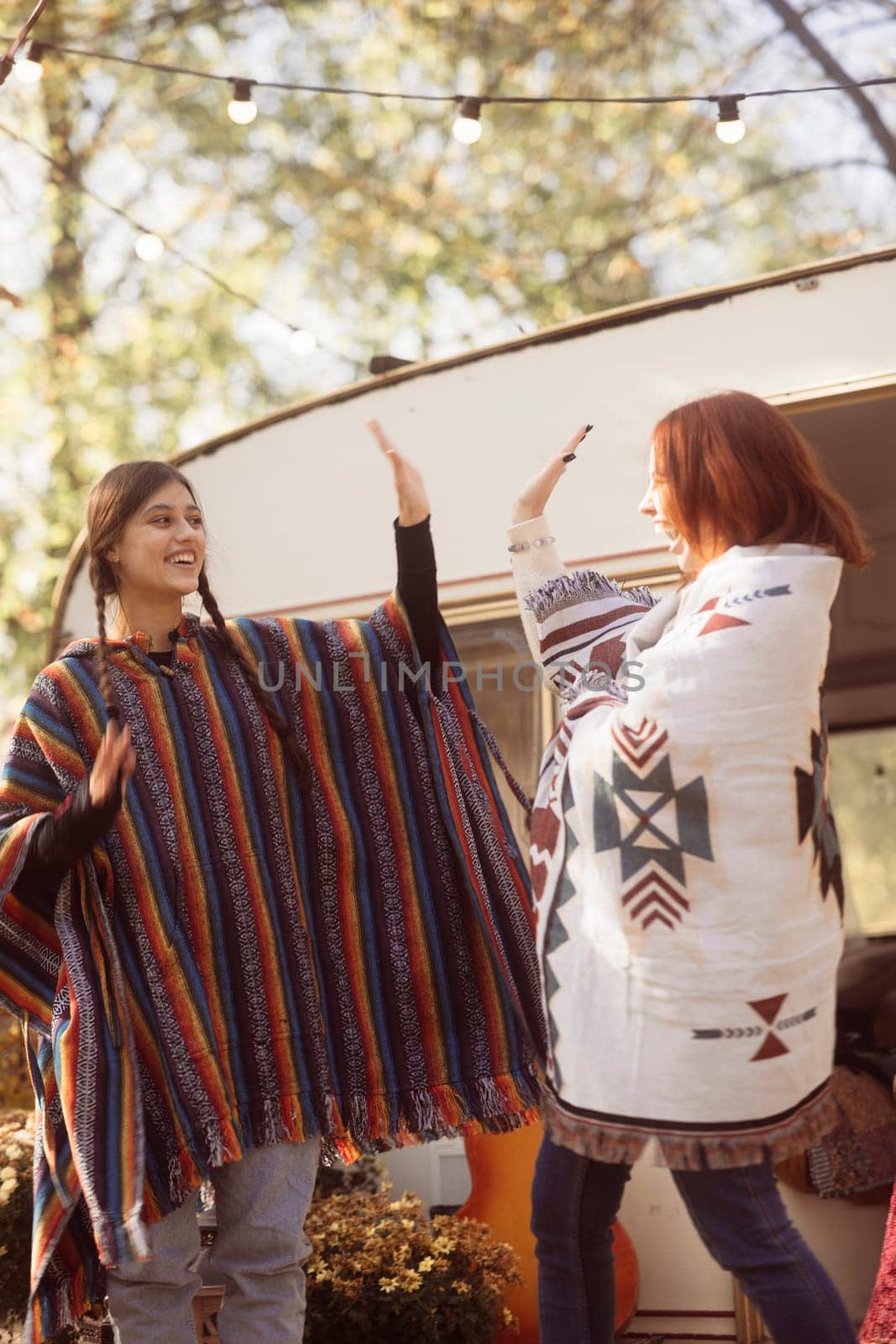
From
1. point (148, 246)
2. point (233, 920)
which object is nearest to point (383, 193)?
point (148, 246)

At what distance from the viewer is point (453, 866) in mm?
2564

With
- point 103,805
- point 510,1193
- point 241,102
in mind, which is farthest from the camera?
point 241,102

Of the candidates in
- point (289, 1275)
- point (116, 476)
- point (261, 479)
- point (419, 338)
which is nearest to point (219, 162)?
point (419, 338)

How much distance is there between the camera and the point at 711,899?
1909 millimetres

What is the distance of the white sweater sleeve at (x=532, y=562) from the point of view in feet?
7.95

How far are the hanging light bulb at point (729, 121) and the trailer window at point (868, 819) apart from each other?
2625mm

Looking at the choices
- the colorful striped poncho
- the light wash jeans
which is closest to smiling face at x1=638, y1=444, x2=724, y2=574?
the colorful striped poncho

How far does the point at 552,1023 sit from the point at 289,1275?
0.66m

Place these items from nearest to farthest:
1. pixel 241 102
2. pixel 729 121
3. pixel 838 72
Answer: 1. pixel 729 121
2. pixel 241 102
3. pixel 838 72

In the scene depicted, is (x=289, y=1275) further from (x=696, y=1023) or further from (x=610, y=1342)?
(x=696, y=1023)

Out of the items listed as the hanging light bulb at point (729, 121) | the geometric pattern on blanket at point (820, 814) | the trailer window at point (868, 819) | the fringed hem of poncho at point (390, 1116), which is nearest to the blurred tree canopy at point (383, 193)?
the trailer window at point (868, 819)

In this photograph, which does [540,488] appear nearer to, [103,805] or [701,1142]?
[103,805]

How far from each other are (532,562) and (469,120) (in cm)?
265

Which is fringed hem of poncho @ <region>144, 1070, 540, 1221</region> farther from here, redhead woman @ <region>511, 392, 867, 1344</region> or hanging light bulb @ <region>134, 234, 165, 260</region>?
hanging light bulb @ <region>134, 234, 165, 260</region>
